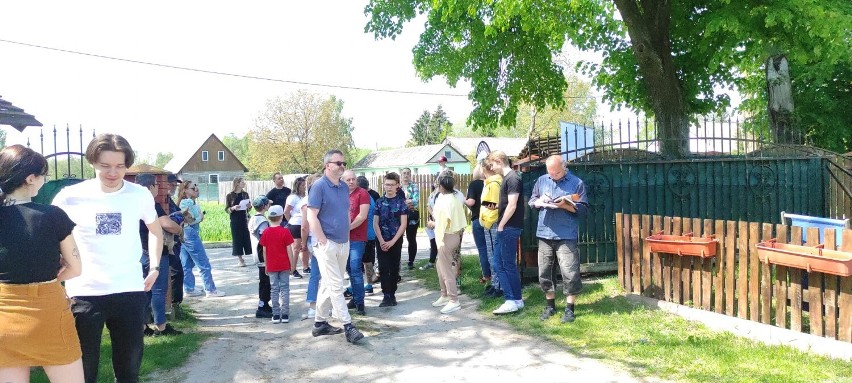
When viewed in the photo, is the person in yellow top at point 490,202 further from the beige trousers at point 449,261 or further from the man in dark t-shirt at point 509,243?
the beige trousers at point 449,261

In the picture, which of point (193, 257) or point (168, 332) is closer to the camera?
point (168, 332)

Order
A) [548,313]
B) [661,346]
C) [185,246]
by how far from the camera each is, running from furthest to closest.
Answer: [185,246], [548,313], [661,346]

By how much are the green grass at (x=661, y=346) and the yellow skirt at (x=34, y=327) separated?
13.2 ft

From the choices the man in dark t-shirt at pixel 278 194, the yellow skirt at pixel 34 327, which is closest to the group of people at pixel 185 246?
the yellow skirt at pixel 34 327

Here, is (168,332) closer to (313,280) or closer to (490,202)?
(313,280)

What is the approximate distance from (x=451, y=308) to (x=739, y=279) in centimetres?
322

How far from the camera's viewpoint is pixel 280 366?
5590 millimetres

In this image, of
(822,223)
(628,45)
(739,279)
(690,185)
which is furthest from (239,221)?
(628,45)

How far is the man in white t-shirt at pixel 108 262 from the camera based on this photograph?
3611 mm

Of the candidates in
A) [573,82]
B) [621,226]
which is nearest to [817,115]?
[621,226]

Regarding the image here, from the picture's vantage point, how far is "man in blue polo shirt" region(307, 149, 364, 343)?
20.4 ft

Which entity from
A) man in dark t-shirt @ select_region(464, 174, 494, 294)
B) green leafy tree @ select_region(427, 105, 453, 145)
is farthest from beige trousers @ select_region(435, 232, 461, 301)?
green leafy tree @ select_region(427, 105, 453, 145)

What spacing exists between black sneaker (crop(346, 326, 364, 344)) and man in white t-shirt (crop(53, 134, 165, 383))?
2608 mm

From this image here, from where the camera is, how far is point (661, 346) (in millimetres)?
5555
